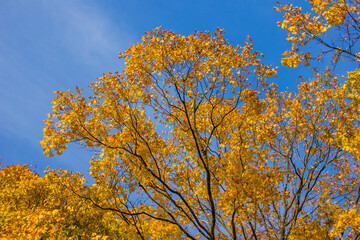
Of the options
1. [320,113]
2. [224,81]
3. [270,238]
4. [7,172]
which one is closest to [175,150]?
[224,81]

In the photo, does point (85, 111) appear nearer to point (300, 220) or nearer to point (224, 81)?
point (224, 81)

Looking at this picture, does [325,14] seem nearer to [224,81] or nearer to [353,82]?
[353,82]

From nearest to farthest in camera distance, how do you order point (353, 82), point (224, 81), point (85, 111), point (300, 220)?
point (353, 82), point (85, 111), point (224, 81), point (300, 220)

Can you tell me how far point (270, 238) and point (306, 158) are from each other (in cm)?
335

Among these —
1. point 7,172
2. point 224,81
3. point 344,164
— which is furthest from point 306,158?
point 7,172

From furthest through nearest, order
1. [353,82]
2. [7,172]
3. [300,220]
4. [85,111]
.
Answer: [7,172] → [300,220] → [85,111] → [353,82]

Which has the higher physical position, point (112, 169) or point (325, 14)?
point (325, 14)

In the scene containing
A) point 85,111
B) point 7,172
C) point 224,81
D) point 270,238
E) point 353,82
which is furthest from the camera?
point 7,172

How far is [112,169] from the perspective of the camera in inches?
329

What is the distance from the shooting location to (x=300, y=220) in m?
9.29

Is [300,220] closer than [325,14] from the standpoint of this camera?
No

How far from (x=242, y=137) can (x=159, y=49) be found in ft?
11.9

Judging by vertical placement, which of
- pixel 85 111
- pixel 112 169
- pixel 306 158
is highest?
pixel 306 158

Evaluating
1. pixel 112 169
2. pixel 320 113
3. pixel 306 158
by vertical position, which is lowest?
pixel 112 169
